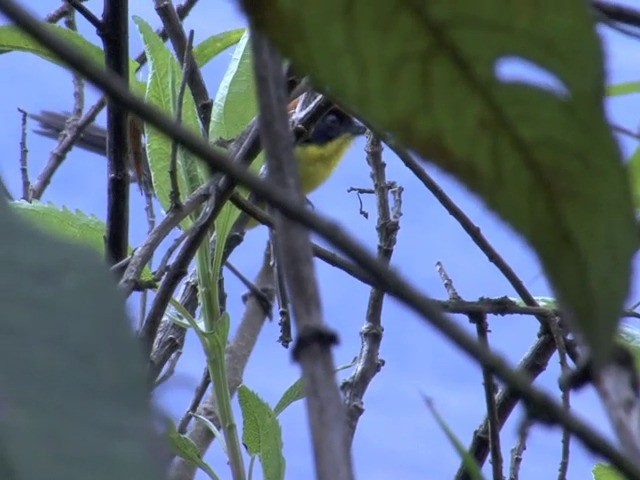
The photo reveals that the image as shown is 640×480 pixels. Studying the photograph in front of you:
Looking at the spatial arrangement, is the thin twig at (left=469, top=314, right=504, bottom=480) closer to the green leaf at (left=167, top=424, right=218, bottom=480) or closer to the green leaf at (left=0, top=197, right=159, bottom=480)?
the green leaf at (left=167, top=424, right=218, bottom=480)

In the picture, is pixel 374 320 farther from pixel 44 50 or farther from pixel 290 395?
pixel 44 50

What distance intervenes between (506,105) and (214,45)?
75 centimetres

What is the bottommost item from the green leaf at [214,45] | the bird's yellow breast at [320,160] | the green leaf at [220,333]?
the green leaf at [220,333]

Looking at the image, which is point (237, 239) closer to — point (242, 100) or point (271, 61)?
point (242, 100)

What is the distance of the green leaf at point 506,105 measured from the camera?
0.45 feet

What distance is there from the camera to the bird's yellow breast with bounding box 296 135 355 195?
88.7 inches

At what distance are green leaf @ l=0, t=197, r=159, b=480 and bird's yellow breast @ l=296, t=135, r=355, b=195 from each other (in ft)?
6.95

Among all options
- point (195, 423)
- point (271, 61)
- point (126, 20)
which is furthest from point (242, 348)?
point (271, 61)

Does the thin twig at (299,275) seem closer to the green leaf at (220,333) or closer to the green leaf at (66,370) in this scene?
the green leaf at (66,370)

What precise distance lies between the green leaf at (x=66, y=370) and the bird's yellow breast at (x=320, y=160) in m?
2.12

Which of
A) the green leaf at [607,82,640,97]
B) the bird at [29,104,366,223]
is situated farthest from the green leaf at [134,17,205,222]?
the bird at [29,104,366,223]

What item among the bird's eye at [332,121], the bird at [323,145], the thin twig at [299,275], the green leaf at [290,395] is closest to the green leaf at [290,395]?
the green leaf at [290,395]

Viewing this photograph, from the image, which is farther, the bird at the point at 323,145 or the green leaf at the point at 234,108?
the bird at the point at 323,145

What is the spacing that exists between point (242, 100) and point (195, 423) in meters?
0.34
